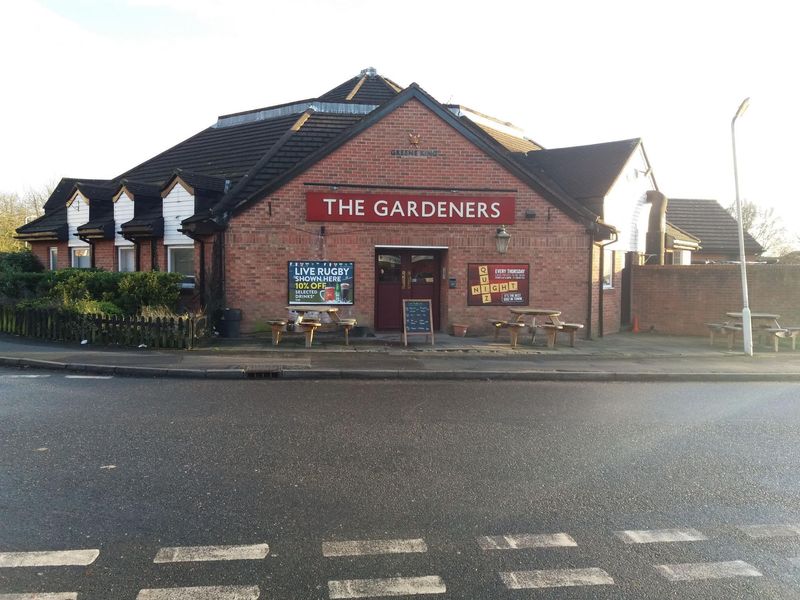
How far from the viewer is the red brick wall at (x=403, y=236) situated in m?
15.6

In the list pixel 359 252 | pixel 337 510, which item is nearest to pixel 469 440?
pixel 337 510

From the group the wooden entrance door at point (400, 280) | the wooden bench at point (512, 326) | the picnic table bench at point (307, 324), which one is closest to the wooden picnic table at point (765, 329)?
the wooden bench at point (512, 326)

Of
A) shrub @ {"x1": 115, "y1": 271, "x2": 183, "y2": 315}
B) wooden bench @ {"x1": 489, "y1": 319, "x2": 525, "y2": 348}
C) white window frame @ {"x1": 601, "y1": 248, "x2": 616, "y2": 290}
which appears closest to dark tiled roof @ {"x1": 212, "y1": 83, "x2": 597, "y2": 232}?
shrub @ {"x1": 115, "y1": 271, "x2": 183, "y2": 315}

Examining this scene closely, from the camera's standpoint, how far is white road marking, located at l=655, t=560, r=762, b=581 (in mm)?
3912

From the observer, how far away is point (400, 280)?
55.6 ft

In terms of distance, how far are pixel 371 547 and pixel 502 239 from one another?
12.6 m

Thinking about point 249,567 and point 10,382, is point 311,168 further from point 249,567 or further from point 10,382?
point 249,567

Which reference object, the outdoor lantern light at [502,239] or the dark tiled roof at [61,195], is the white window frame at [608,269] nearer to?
the outdoor lantern light at [502,239]

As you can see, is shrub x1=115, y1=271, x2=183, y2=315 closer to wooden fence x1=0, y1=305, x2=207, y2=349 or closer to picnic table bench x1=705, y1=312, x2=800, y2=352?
wooden fence x1=0, y1=305, x2=207, y2=349

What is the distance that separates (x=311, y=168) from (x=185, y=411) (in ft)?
29.4

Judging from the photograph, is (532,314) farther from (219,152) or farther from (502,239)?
(219,152)

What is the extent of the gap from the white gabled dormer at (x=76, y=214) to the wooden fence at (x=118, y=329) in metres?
7.07

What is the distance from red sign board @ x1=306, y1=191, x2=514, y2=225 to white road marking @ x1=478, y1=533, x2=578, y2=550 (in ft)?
Answer: 40.0

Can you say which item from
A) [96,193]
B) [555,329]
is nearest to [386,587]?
[555,329]
